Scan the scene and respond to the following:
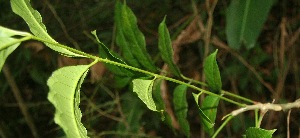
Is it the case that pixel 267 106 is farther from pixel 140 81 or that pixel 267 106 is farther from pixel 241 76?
pixel 241 76

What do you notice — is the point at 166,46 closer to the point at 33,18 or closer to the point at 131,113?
the point at 33,18

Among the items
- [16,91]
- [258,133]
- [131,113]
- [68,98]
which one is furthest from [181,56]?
[68,98]

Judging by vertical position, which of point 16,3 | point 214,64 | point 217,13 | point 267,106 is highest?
point 217,13

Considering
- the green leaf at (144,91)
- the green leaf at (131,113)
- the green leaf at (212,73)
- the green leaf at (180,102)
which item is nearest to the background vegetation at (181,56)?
the green leaf at (131,113)

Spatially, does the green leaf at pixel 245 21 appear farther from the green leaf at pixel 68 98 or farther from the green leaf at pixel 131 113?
the green leaf at pixel 68 98

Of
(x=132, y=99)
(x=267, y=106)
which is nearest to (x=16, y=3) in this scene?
(x=267, y=106)

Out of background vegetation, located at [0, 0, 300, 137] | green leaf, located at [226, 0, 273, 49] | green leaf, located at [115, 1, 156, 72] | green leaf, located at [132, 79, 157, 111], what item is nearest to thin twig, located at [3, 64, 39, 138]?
background vegetation, located at [0, 0, 300, 137]
